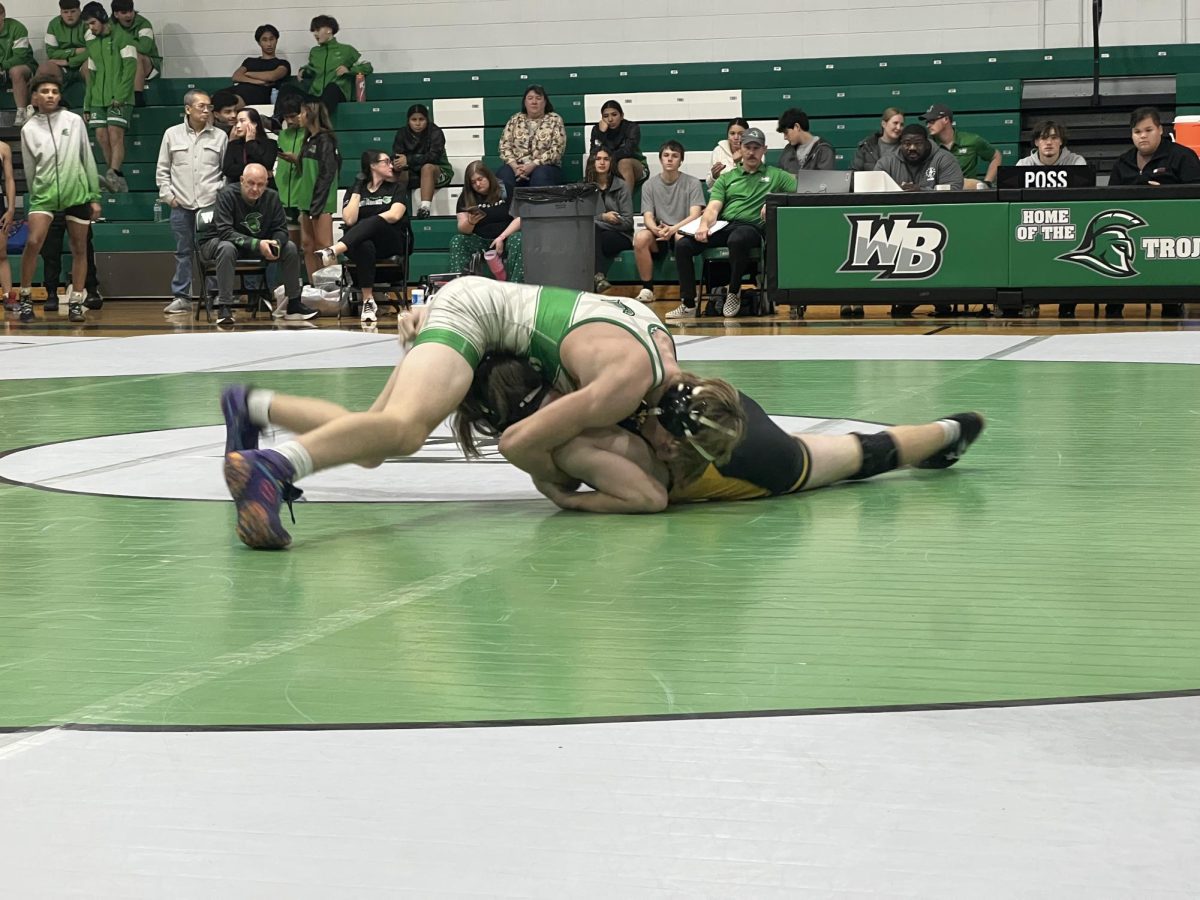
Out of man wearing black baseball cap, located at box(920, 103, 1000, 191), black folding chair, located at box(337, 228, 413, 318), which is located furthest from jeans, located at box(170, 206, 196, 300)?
Answer: man wearing black baseball cap, located at box(920, 103, 1000, 191)

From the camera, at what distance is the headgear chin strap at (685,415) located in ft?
14.7

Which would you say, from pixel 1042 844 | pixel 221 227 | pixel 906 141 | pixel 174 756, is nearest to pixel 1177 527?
pixel 1042 844

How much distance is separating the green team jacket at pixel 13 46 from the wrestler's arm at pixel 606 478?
16309 mm

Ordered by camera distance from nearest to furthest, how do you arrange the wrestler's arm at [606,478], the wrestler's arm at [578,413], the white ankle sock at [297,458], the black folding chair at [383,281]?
the white ankle sock at [297,458]
the wrestler's arm at [578,413]
the wrestler's arm at [606,478]
the black folding chair at [383,281]

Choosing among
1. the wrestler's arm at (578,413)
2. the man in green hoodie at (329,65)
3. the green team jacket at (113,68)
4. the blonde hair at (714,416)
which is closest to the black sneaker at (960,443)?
Result: the blonde hair at (714,416)

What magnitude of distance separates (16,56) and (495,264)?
8.03 m

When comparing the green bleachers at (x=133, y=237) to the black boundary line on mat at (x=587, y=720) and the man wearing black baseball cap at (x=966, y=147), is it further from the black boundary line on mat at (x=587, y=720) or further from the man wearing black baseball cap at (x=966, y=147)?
the black boundary line on mat at (x=587, y=720)

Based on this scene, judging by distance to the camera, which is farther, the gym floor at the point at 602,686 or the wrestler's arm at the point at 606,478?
the wrestler's arm at the point at 606,478

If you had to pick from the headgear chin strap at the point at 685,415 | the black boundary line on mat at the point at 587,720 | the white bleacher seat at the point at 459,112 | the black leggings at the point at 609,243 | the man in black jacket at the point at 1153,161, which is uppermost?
the white bleacher seat at the point at 459,112

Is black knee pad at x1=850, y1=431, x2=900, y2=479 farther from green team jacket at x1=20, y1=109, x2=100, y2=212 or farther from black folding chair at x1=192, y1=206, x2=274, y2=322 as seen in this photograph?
green team jacket at x1=20, y1=109, x2=100, y2=212

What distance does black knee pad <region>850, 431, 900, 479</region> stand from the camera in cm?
521

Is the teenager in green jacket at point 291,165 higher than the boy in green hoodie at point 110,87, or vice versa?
the boy in green hoodie at point 110,87

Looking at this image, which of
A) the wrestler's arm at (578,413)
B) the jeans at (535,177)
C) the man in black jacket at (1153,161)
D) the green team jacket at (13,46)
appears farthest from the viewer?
the green team jacket at (13,46)

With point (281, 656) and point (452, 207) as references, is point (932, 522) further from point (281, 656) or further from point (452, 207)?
point (452, 207)
